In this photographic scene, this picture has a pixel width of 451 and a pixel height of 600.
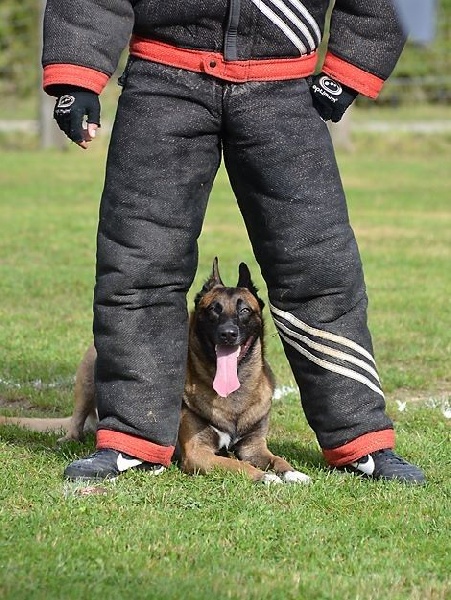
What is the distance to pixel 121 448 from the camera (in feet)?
14.4

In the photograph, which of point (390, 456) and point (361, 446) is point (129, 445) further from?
point (390, 456)

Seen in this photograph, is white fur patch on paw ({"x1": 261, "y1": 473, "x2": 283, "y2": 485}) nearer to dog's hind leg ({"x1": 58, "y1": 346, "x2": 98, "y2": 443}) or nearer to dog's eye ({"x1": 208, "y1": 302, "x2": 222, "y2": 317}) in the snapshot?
dog's eye ({"x1": 208, "y1": 302, "x2": 222, "y2": 317})

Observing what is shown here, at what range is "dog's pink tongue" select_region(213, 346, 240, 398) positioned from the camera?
4758 millimetres

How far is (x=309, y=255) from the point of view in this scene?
426 centimetres

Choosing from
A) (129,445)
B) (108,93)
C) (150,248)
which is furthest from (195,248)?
Result: (108,93)

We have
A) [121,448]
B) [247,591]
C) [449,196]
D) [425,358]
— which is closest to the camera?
[247,591]

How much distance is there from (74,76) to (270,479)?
1.61 meters

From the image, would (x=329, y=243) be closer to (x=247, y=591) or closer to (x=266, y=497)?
(x=266, y=497)

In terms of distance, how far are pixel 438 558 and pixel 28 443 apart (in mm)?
1993

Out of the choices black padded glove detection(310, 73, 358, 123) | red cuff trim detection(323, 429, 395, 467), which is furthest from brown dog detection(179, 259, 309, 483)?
black padded glove detection(310, 73, 358, 123)

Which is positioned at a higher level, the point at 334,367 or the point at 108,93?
the point at 334,367

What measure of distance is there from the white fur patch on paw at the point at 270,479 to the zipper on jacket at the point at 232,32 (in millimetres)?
1518

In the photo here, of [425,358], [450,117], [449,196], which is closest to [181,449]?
[425,358]

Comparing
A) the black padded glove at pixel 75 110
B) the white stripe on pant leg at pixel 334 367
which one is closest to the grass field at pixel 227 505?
the white stripe on pant leg at pixel 334 367
